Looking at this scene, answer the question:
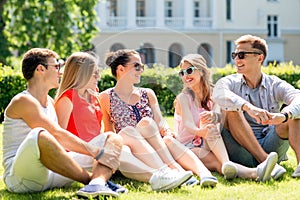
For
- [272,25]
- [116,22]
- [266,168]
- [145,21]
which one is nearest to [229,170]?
[266,168]

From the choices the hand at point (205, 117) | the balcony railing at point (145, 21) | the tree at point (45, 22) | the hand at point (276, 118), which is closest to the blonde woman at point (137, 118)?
the hand at point (205, 117)

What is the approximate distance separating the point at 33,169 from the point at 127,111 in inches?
40.7

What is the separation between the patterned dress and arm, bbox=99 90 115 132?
0.03 meters

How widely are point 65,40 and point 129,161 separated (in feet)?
59.6

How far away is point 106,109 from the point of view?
5.05 metres

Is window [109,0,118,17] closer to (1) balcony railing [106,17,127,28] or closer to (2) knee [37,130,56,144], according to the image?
(1) balcony railing [106,17,127,28]

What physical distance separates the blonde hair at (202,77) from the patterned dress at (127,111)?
0.32m

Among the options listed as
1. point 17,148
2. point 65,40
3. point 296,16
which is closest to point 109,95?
point 17,148

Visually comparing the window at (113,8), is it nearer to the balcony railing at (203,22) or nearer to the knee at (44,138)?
the balcony railing at (203,22)

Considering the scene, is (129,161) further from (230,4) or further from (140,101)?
(230,4)

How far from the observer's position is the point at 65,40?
22.5m

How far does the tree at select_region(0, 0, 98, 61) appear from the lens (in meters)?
22.3

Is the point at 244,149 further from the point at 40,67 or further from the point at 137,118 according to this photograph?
the point at 40,67

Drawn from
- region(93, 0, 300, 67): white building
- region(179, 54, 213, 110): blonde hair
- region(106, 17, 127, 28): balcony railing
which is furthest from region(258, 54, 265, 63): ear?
region(106, 17, 127, 28): balcony railing
